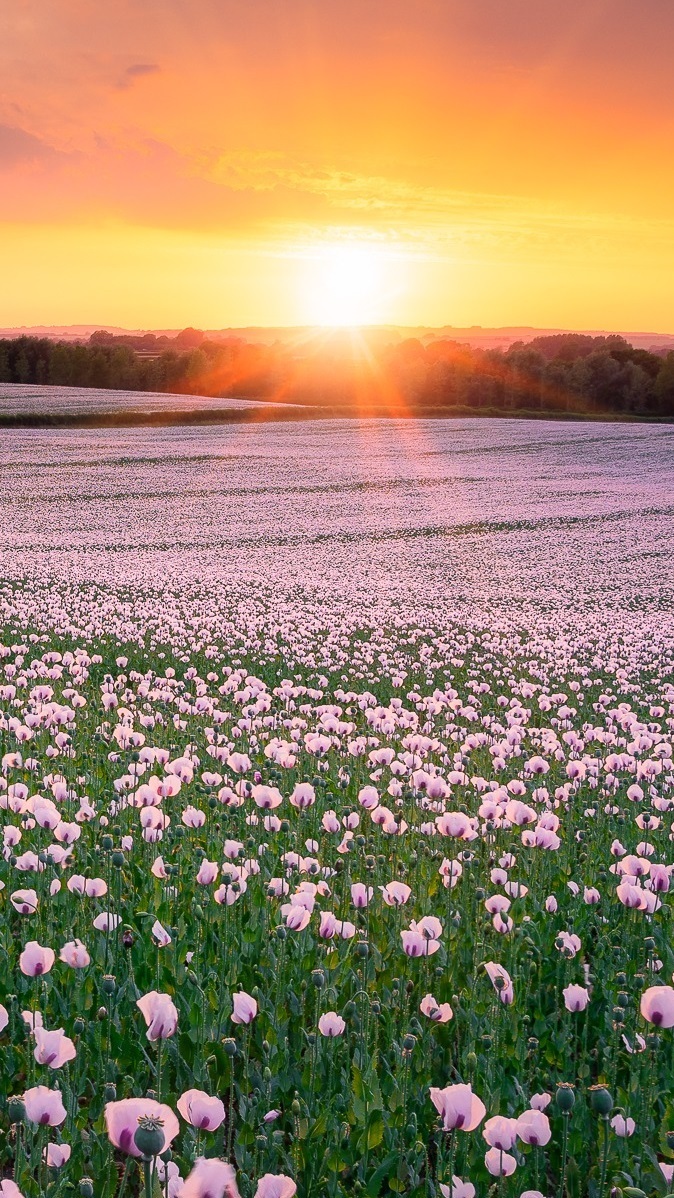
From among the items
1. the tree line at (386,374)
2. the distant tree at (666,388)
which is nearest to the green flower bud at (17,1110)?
the tree line at (386,374)

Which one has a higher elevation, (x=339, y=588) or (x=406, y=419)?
(x=406, y=419)

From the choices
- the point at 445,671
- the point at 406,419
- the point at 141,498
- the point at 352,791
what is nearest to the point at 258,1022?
the point at 352,791

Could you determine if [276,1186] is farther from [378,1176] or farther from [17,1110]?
[378,1176]

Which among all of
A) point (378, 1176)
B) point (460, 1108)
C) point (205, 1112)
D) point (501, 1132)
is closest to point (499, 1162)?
point (501, 1132)

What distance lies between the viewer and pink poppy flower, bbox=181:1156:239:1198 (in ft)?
6.40

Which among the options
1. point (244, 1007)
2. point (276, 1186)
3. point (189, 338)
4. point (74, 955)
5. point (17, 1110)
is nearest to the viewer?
point (276, 1186)

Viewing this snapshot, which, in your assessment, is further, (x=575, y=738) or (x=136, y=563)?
(x=136, y=563)

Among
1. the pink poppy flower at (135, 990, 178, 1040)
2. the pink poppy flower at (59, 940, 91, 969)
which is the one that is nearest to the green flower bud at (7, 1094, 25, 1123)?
the pink poppy flower at (135, 990, 178, 1040)

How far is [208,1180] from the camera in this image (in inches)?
77.5

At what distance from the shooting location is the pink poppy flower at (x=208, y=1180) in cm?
195

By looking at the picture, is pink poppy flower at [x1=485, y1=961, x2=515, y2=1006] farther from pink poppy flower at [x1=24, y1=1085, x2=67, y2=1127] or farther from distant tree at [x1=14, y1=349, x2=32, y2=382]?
distant tree at [x1=14, y1=349, x2=32, y2=382]

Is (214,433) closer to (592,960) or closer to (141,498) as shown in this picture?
(141,498)

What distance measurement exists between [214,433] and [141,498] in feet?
78.1

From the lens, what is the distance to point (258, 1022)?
4109 millimetres
